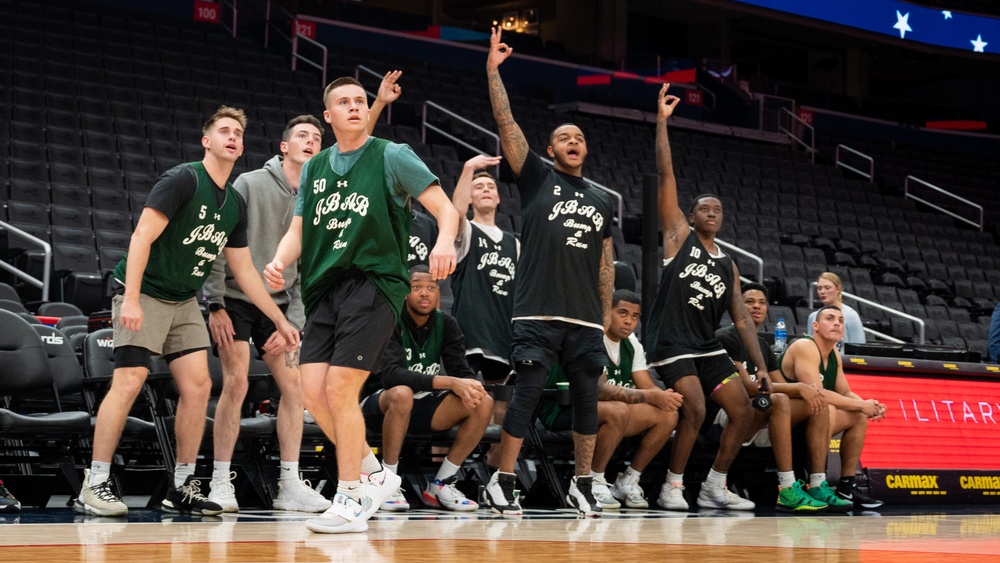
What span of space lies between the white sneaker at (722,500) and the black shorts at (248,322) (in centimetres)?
263

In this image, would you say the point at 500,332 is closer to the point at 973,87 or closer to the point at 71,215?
the point at 71,215

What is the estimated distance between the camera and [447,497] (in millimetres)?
5602

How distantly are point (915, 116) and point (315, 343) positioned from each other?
24.4 m

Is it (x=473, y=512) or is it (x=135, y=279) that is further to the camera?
(x=473, y=512)

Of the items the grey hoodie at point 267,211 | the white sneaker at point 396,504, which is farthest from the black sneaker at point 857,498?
the grey hoodie at point 267,211

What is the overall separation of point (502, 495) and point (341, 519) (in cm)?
147

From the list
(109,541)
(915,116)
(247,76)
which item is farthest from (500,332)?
(915,116)

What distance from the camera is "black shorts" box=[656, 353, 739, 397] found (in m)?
6.43

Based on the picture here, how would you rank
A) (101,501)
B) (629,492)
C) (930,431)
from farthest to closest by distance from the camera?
1. (930,431)
2. (629,492)
3. (101,501)

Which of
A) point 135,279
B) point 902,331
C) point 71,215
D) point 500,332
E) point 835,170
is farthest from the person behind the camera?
point 835,170

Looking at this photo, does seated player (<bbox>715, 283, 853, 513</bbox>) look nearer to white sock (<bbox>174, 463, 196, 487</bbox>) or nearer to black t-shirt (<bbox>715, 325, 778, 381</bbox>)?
black t-shirt (<bbox>715, 325, 778, 381</bbox>)

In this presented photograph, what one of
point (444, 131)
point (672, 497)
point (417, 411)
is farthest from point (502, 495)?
point (444, 131)

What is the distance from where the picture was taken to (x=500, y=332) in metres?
6.20

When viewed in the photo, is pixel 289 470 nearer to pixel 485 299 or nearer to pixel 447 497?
pixel 447 497
